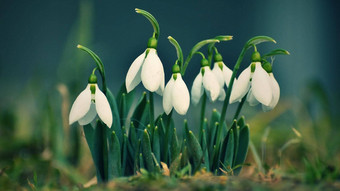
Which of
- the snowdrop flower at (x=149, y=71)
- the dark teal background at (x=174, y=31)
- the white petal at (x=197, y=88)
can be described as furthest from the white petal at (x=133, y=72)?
the dark teal background at (x=174, y=31)

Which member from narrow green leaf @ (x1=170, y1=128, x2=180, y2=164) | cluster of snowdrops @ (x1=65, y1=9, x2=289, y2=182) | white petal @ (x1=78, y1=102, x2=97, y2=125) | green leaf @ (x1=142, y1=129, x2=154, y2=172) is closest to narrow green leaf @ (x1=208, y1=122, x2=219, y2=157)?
cluster of snowdrops @ (x1=65, y1=9, x2=289, y2=182)

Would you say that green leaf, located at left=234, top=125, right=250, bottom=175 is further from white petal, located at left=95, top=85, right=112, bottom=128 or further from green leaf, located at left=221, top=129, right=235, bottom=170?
white petal, located at left=95, top=85, right=112, bottom=128

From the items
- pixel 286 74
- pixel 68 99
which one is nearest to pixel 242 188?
pixel 68 99

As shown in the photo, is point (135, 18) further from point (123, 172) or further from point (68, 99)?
point (123, 172)

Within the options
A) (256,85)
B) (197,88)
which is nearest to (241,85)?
(256,85)

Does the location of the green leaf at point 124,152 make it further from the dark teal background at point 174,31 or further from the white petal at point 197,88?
the dark teal background at point 174,31
